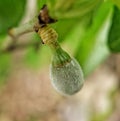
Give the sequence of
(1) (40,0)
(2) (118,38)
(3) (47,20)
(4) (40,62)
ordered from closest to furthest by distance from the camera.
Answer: (3) (47,20)
(1) (40,0)
(2) (118,38)
(4) (40,62)

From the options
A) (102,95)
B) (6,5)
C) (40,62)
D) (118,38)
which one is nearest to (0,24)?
(6,5)

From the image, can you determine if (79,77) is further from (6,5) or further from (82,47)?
(82,47)

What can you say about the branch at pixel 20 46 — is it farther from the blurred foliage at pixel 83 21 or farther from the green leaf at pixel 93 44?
the green leaf at pixel 93 44

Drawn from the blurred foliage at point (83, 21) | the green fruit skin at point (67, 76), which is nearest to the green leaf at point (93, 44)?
the blurred foliage at point (83, 21)

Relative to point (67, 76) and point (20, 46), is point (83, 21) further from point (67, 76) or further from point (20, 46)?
point (20, 46)

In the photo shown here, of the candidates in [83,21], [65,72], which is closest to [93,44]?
[83,21]

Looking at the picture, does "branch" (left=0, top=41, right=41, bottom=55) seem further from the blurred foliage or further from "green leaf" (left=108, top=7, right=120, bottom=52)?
"green leaf" (left=108, top=7, right=120, bottom=52)
